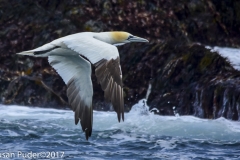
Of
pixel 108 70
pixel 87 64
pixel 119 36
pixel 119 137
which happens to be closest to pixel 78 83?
pixel 87 64

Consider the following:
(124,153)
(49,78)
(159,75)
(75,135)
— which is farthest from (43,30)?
(124,153)

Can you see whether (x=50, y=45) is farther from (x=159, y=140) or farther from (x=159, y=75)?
(x=159, y=75)

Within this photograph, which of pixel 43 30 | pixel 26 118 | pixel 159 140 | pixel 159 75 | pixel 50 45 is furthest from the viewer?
pixel 43 30

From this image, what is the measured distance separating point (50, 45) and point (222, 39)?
8847 millimetres

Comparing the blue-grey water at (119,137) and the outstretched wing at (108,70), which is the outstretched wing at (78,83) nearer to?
the blue-grey water at (119,137)

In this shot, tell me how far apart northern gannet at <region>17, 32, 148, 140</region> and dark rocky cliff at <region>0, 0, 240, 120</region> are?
407cm

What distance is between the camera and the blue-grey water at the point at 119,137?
11453 mm

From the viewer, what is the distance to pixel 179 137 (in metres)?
12.7

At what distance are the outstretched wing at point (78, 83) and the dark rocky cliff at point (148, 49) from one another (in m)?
4.07

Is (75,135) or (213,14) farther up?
(213,14)

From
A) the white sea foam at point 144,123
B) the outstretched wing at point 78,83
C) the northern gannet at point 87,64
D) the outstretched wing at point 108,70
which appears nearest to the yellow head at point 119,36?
the northern gannet at point 87,64

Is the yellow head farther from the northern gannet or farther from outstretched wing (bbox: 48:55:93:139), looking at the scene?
outstretched wing (bbox: 48:55:93:139)

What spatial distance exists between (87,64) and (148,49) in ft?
19.5

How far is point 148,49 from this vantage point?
17.0 metres
